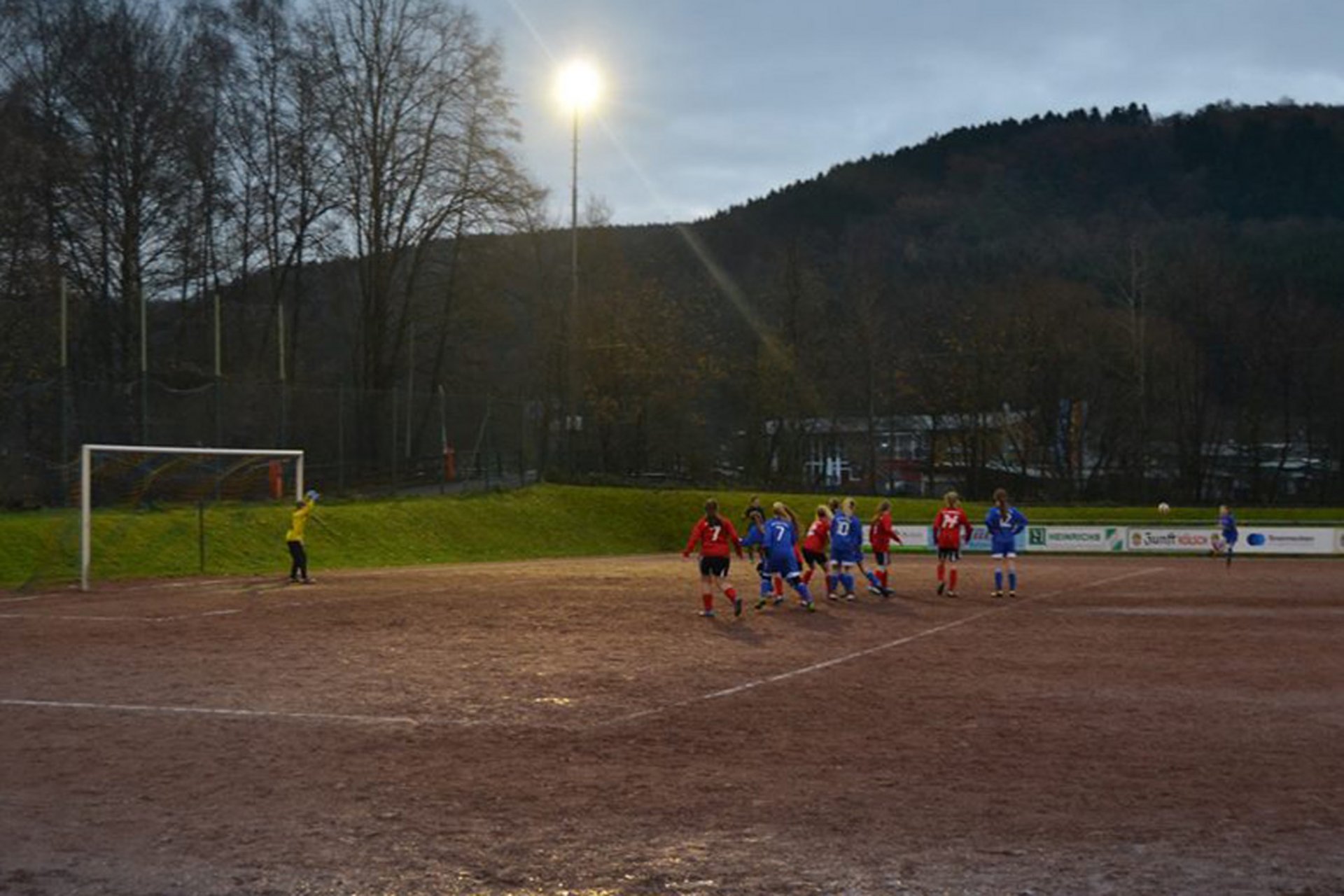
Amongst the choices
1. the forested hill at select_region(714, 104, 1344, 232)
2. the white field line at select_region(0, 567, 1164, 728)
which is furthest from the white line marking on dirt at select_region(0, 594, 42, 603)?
the forested hill at select_region(714, 104, 1344, 232)

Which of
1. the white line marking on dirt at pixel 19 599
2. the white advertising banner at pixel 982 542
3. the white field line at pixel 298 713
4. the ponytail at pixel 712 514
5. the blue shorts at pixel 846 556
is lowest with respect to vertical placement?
the white advertising banner at pixel 982 542

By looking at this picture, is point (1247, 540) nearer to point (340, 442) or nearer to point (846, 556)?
point (846, 556)

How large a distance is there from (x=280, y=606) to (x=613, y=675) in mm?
10518

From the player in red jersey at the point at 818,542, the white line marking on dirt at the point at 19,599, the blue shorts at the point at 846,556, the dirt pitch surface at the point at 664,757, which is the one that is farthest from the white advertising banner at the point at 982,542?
the white line marking on dirt at the point at 19,599

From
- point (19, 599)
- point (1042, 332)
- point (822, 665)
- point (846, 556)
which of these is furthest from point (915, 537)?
point (822, 665)

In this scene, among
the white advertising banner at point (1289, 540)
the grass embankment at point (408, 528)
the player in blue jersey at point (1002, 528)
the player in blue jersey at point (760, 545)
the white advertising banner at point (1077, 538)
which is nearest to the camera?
the player in blue jersey at point (760, 545)

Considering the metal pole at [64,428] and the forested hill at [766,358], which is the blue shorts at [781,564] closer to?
the metal pole at [64,428]

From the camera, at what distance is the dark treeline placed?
135ft

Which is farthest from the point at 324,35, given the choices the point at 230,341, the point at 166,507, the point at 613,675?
the point at 613,675

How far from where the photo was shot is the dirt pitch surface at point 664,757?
7672 mm

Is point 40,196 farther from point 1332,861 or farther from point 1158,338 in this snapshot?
point 1158,338

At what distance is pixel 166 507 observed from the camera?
3431cm

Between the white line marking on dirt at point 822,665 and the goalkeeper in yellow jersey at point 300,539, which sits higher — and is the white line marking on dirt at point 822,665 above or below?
below

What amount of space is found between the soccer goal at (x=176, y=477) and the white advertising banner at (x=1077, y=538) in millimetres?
26457
